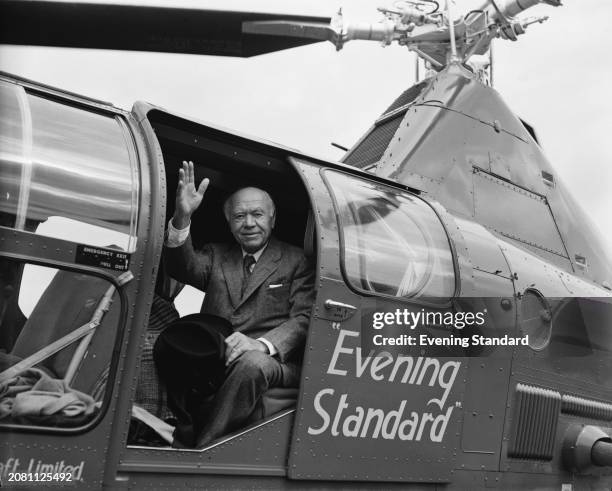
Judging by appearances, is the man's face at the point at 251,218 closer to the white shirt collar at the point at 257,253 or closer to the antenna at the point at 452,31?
the white shirt collar at the point at 257,253

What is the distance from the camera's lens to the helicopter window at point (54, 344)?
285 cm

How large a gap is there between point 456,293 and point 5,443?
2580mm

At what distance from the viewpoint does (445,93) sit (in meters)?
6.24

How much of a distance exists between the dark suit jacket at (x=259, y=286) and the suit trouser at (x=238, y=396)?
31cm

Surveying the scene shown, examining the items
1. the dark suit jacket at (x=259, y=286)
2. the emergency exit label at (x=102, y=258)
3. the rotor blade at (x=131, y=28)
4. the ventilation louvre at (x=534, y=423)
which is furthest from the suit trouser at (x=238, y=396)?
the ventilation louvre at (x=534, y=423)

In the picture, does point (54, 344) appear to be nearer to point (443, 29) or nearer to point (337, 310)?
point (337, 310)

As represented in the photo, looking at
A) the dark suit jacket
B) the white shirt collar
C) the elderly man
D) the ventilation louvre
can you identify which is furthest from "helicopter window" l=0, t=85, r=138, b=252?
the ventilation louvre

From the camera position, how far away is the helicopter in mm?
2957

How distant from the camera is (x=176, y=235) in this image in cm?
384

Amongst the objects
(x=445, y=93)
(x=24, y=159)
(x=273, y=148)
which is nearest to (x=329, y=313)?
(x=273, y=148)

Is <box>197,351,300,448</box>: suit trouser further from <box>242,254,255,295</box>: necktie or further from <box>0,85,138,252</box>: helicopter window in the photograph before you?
<box>0,85,138,252</box>: helicopter window

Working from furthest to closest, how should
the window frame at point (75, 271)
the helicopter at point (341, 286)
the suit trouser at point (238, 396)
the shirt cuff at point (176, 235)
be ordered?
the shirt cuff at point (176, 235)
the suit trouser at point (238, 396)
the helicopter at point (341, 286)
the window frame at point (75, 271)

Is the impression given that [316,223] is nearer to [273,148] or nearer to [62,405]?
[273,148]

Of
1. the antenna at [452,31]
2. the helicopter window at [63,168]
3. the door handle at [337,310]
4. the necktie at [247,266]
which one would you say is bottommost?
the door handle at [337,310]
